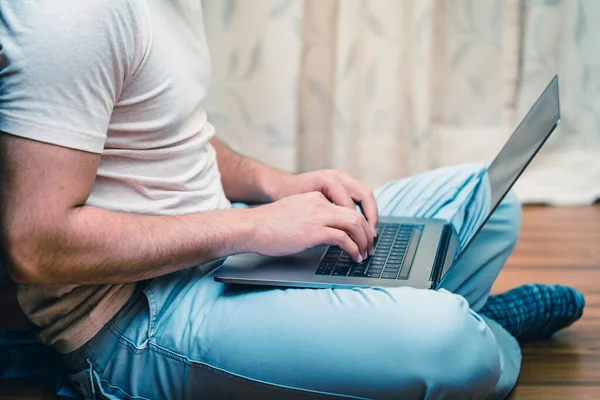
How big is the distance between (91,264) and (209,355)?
180 mm

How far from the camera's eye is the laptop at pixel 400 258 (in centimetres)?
103

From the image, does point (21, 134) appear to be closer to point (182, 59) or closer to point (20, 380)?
point (182, 59)

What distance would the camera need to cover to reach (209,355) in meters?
1.00

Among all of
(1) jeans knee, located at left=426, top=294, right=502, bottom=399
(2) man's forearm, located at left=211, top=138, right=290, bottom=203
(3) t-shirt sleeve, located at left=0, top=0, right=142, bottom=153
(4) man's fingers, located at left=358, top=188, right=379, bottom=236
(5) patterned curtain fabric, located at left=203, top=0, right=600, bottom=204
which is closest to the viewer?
(3) t-shirt sleeve, located at left=0, top=0, right=142, bottom=153

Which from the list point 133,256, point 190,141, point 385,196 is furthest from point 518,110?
point 133,256

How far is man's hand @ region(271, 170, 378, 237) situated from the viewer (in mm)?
1195

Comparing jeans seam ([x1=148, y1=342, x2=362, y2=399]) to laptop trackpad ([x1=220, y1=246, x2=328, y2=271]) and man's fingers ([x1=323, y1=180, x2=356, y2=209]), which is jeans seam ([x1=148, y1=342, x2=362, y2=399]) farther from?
man's fingers ([x1=323, y1=180, x2=356, y2=209])

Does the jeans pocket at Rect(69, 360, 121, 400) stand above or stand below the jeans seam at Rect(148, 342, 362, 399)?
below

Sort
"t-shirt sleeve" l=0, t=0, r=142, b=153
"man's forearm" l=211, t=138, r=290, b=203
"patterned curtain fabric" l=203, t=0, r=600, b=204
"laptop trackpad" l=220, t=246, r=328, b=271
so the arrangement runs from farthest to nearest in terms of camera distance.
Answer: "patterned curtain fabric" l=203, t=0, r=600, b=204
"man's forearm" l=211, t=138, r=290, b=203
"laptop trackpad" l=220, t=246, r=328, b=271
"t-shirt sleeve" l=0, t=0, r=142, b=153

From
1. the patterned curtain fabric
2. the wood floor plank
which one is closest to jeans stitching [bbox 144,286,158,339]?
the wood floor plank

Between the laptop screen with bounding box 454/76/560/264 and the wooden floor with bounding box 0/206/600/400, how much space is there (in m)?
0.29

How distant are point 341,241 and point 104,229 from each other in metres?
0.29

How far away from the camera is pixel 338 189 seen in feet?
4.00

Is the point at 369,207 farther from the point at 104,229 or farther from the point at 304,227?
the point at 104,229
